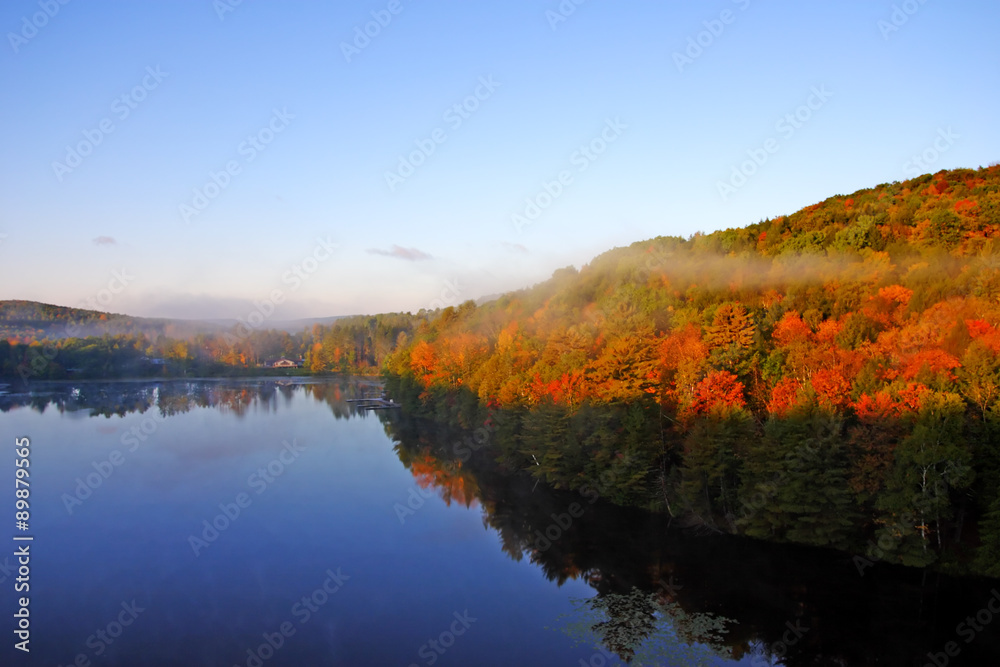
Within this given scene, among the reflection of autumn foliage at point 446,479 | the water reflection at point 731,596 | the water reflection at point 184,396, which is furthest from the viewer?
the water reflection at point 184,396

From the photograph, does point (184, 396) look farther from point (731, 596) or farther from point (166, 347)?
point (731, 596)

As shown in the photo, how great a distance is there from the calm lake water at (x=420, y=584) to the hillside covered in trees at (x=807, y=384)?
6.45 ft

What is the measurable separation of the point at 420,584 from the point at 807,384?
1886cm

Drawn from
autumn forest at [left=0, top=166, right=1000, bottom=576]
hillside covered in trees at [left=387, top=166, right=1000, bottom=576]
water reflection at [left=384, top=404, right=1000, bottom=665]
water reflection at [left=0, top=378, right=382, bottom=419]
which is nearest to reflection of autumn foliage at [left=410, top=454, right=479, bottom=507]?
autumn forest at [left=0, top=166, right=1000, bottom=576]

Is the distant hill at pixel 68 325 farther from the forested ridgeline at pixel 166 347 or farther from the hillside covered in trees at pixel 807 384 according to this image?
the hillside covered in trees at pixel 807 384

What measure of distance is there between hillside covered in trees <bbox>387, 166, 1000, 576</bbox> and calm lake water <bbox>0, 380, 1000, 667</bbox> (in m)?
1.96

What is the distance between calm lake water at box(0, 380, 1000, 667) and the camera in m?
18.2

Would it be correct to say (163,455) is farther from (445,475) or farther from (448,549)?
(448,549)

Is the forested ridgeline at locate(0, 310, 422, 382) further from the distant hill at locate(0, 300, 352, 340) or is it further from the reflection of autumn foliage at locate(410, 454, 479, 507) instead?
the reflection of autumn foliage at locate(410, 454, 479, 507)

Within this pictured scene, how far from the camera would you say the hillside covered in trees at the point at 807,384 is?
923 inches

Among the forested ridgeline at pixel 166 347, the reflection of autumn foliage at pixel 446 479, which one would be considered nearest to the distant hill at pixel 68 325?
the forested ridgeline at pixel 166 347

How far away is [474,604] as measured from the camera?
2133 cm

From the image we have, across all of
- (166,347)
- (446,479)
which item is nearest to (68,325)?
(166,347)

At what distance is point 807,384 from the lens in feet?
89.0
